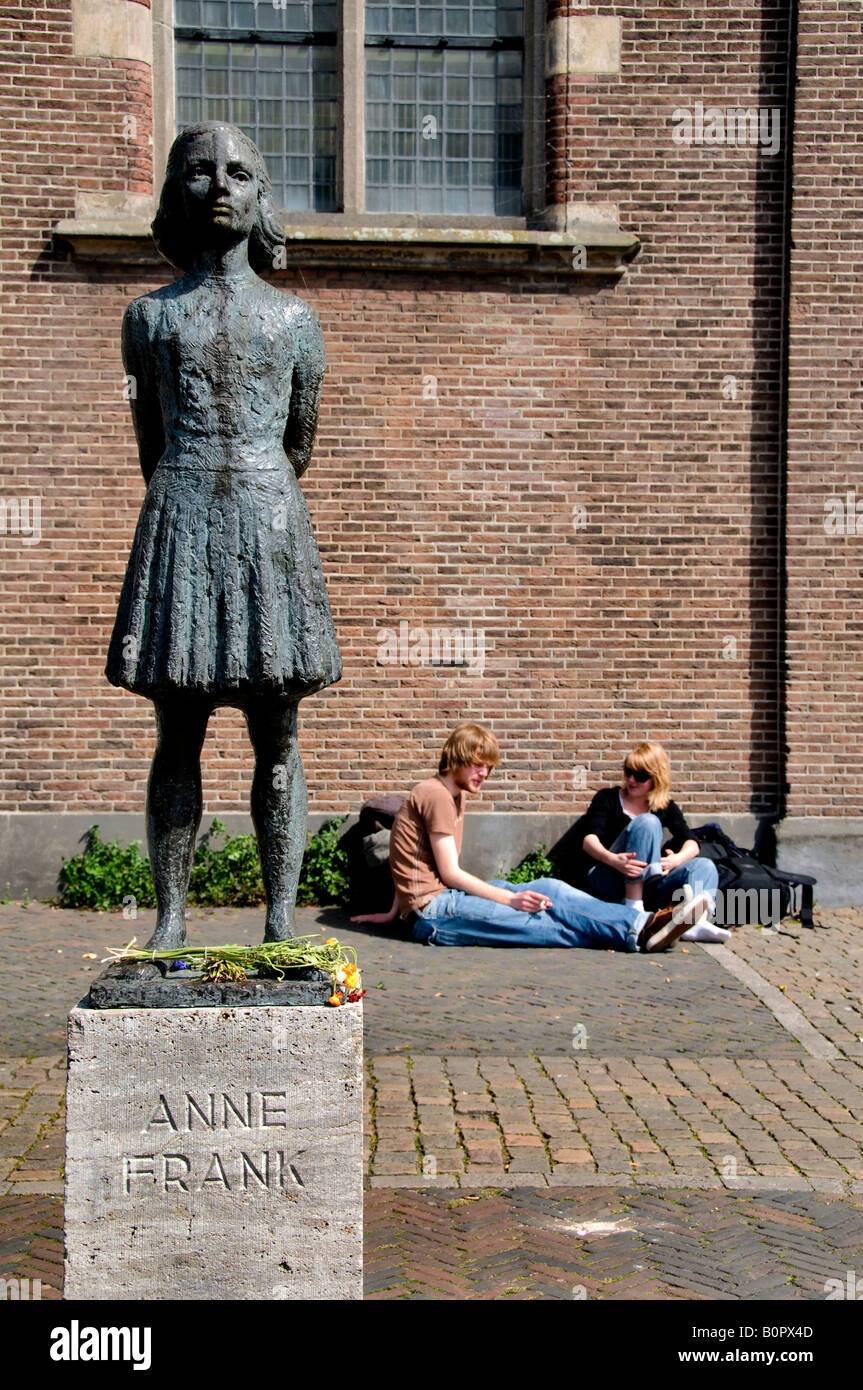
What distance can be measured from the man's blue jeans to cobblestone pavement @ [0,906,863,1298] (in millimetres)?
144

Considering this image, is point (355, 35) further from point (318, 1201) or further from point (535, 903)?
point (318, 1201)

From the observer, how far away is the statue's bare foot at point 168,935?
4309 mm

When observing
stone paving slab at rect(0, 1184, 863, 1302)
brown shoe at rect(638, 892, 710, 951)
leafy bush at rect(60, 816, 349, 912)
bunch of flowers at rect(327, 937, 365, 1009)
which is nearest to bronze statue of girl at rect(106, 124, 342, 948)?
bunch of flowers at rect(327, 937, 365, 1009)

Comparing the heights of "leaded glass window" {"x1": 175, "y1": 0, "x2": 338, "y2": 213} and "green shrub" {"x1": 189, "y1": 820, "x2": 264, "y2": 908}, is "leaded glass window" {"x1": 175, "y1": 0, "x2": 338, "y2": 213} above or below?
above

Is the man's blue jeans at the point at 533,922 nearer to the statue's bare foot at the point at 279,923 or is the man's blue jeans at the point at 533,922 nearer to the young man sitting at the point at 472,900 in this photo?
the young man sitting at the point at 472,900

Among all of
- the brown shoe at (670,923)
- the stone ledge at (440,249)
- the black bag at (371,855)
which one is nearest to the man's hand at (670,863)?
the brown shoe at (670,923)

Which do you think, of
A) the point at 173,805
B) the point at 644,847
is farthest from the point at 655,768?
the point at 173,805

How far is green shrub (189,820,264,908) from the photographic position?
9.78 metres

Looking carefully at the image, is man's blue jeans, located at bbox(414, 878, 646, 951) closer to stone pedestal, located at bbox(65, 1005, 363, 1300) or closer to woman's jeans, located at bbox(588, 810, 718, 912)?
woman's jeans, located at bbox(588, 810, 718, 912)

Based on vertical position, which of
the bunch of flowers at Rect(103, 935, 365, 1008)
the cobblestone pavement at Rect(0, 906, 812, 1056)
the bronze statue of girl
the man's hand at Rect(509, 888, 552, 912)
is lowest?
the cobblestone pavement at Rect(0, 906, 812, 1056)

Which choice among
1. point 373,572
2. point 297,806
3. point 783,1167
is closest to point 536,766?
point 373,572

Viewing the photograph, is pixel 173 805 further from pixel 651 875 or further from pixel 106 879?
pixel 106 879

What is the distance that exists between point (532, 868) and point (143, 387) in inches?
245

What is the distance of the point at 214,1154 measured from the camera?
154 inches
